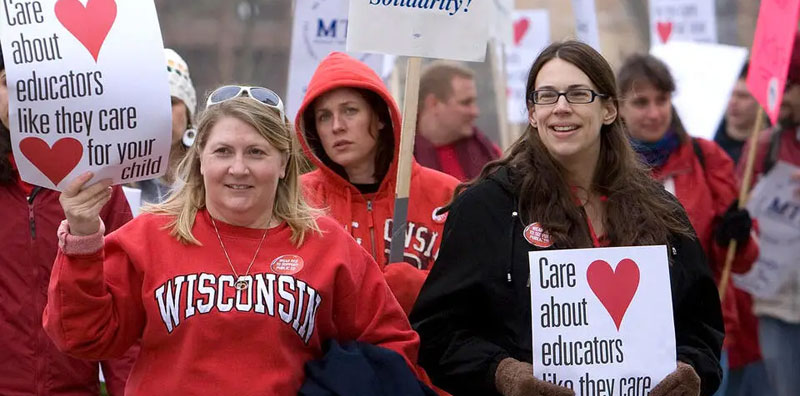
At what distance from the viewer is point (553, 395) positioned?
428cm

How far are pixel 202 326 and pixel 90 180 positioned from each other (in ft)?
1.64

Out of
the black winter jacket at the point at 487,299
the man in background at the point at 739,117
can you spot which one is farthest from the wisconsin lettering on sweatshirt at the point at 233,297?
the man in background at the point at 739,117

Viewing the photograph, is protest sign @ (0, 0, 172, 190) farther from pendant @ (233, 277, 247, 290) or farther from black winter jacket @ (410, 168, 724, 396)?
black winter jacket @ (410, 168, 724, 396)

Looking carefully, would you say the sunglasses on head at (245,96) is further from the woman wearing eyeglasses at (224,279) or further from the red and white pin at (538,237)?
the red and white pin at (538,237)

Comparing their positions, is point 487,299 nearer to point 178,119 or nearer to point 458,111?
point 178,119

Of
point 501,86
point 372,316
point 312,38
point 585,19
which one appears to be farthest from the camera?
point 501,86

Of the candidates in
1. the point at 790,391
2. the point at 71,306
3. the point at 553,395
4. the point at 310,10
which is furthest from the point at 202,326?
the point at 790,391

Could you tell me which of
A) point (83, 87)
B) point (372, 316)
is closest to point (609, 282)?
point (372, 316)

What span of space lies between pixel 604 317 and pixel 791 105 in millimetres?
4365

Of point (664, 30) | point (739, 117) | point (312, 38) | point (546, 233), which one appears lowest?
point (739, 117)

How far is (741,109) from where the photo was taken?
31.8 ft

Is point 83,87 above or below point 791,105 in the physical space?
above

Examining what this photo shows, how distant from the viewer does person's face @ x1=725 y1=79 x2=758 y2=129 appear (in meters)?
9.66

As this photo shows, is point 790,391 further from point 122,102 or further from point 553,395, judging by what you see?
point 122,102
